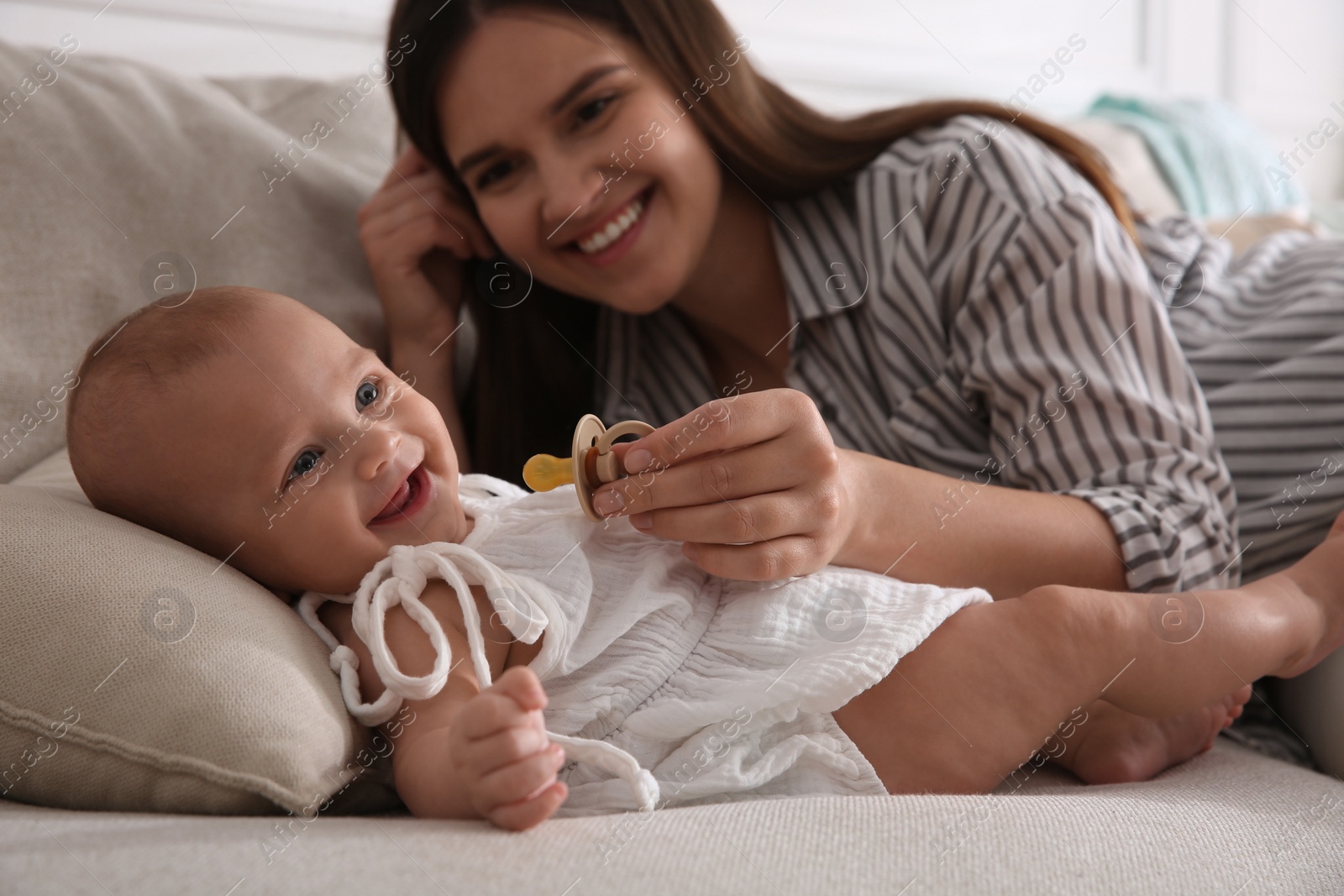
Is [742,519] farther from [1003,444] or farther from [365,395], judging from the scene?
[1003,444]

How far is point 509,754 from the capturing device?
0.56m

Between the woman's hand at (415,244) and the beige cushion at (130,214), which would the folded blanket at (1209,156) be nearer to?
the woman's hand at (415,244)

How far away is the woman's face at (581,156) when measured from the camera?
44.5 inches

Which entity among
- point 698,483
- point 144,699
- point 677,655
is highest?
point 144,699

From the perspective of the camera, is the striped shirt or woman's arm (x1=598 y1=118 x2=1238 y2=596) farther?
the striped shirt

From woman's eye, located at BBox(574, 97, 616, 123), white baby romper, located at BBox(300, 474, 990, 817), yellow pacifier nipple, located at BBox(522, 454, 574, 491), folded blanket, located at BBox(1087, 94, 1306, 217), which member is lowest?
folded blanket, located at BBox(1087, 94, 1306, 217)

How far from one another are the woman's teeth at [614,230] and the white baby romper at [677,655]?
52cm

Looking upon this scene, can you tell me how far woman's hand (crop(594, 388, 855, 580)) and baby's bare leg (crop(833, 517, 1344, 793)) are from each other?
0.12 meters

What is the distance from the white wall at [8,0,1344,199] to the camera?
172cm

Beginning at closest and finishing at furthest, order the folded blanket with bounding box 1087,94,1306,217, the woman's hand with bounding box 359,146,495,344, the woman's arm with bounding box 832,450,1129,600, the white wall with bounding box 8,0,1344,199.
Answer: the woman's arm with bounding box 832,450,1129,600, the woman's hand with bounding box 359,146,495,344, the white wall with bounding box 8,0,1344,199, the folded blanket with bounding box 1087,94,1306,217

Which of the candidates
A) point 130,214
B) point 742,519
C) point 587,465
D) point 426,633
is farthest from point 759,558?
point 130,214

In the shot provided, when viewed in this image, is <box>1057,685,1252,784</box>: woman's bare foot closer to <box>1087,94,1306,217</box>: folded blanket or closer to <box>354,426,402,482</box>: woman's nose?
<box>354,426,402,482</box>: woman's nose

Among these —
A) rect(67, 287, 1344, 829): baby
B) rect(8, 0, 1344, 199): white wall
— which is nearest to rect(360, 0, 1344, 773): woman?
rect(67, 287, 1344, 829): baby

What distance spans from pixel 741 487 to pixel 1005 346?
467mm
